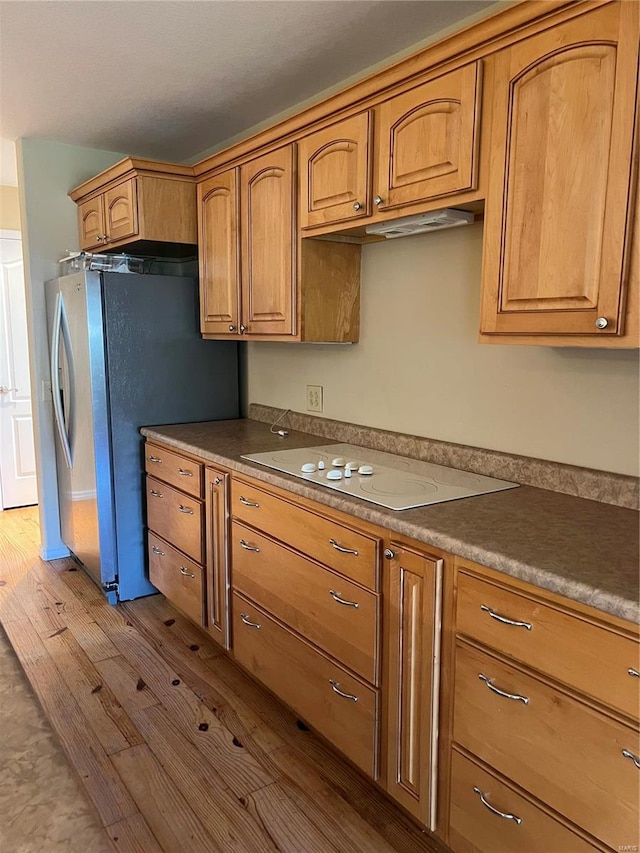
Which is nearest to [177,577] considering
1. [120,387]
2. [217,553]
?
[217,553]

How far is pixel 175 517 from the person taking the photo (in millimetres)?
2807

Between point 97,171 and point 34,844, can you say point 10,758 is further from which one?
point 97,171

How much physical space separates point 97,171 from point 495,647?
3386mm

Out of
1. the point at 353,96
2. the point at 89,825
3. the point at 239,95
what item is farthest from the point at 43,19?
the point at 89,825

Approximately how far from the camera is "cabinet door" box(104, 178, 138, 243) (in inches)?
114

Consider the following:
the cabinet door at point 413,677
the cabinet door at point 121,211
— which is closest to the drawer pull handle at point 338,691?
the cabinet door at point 413,677

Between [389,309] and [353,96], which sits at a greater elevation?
[353,96]

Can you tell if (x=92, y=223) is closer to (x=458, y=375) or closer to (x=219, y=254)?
(x=219, y=254)

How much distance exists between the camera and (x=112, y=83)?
256cm

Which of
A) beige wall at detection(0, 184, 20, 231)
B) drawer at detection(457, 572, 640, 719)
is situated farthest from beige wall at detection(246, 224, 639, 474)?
beige wall at detection(0, 184, 20, 231)

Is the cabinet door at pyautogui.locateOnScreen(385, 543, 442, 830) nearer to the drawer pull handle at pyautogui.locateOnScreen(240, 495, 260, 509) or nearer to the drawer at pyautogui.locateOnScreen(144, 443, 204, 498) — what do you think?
the drawer pull handle at pyautogui.locateOnScreen(240, 495, 260, 509)

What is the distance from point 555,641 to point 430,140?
134 cm

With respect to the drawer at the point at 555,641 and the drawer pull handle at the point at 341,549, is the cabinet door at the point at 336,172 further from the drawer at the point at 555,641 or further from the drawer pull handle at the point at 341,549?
the drawer at the point at 555,641

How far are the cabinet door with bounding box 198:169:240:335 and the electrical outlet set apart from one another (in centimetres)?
44
